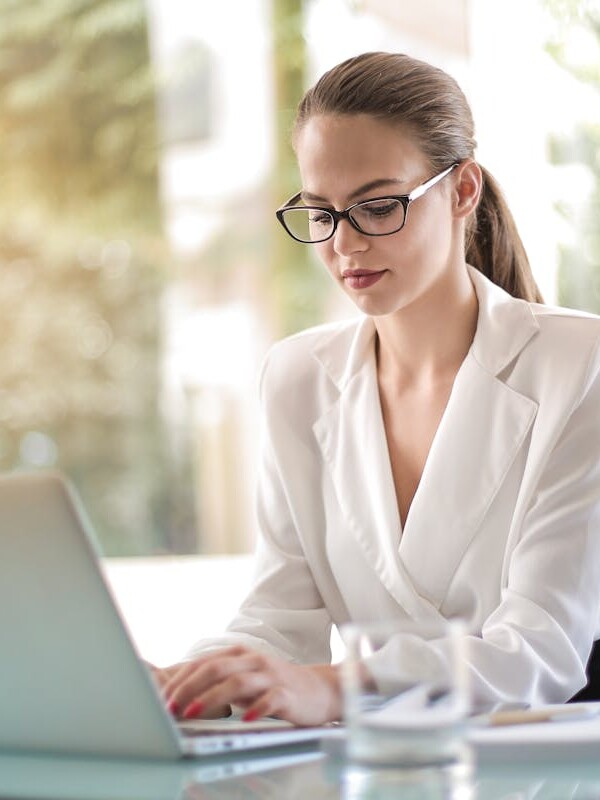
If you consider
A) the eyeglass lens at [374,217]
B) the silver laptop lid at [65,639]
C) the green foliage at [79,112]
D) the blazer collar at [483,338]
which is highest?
the green foliage at [79,112]

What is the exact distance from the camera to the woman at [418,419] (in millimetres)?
1622

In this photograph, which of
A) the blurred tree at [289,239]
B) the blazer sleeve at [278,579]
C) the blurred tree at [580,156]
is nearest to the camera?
the blazer sleeve at [278,579]

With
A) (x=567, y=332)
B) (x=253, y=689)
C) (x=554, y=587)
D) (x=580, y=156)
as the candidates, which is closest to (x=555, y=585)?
(x=554, y=587)

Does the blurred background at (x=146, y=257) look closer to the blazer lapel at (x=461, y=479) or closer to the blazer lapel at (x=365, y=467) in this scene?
the blazer lapel at (x=365, y=467)

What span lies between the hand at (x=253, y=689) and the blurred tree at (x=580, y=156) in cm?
369

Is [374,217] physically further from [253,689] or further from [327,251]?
[253,689]

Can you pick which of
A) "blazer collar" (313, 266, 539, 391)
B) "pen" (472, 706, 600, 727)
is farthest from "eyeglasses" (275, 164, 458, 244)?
"pen" (472, 706, 600, 727)

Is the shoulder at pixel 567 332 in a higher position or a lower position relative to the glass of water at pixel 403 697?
higher

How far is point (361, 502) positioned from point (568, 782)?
2.97 feet

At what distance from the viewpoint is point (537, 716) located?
44.8 inches

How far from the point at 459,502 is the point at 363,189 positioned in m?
0.43

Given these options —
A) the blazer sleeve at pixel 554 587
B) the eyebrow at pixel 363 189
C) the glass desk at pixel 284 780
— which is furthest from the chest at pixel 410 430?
the glass desk at pixel 284 780

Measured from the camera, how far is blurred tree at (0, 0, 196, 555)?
575cm

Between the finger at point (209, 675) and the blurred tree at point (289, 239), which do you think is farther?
the blurred tree at point (289, 239)
